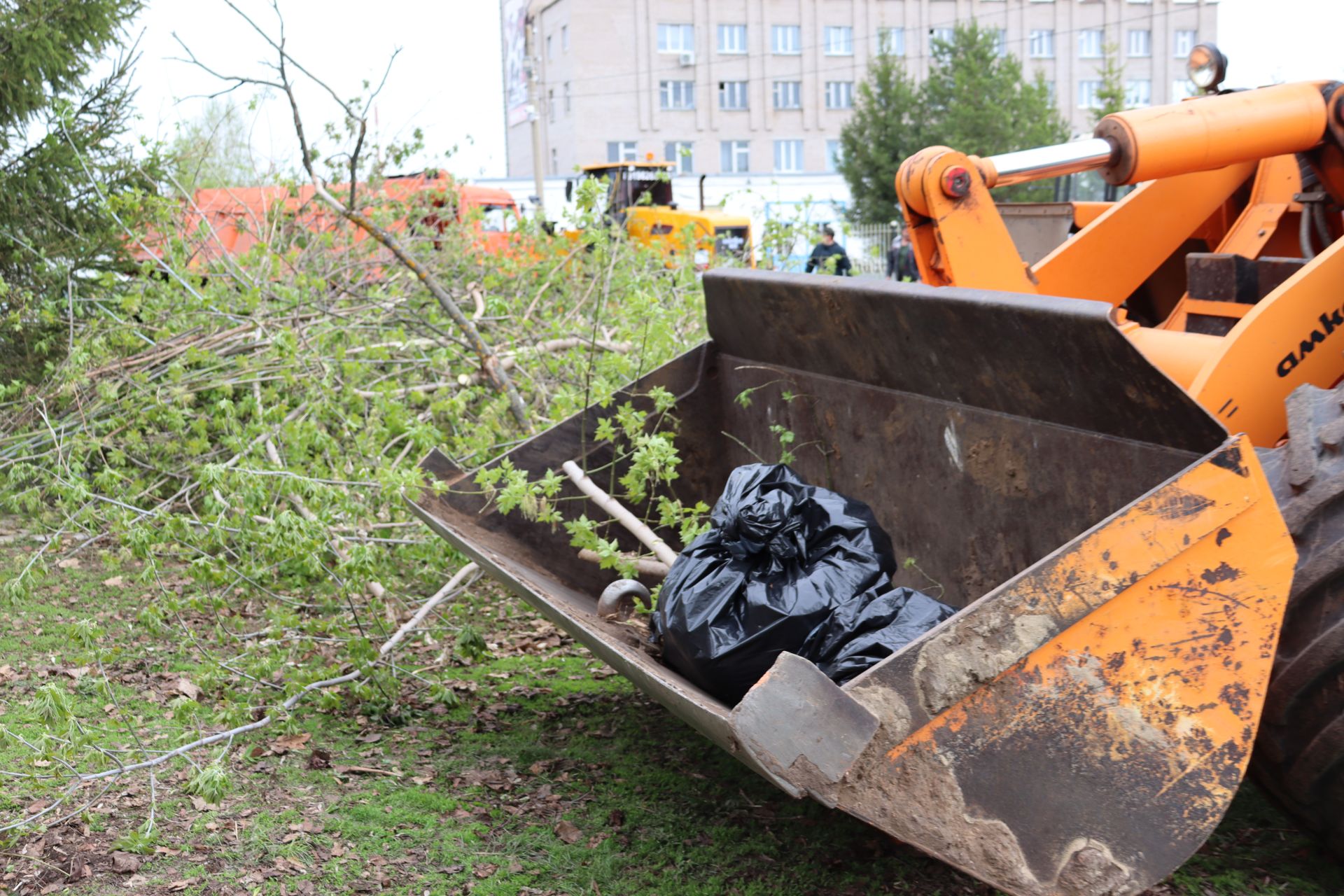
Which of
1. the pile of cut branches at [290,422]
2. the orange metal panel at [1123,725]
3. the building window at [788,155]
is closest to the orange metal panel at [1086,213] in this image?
the pile of cut branches at [290,422]

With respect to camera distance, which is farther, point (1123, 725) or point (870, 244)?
point (870, 244)

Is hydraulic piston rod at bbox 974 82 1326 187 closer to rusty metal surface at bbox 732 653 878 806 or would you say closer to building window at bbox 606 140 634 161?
rusty metal surface at bbox 732 653 878 806

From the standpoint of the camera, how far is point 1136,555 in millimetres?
2250

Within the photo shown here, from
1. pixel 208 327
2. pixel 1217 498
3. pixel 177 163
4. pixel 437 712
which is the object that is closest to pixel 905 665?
pixel 1217 498

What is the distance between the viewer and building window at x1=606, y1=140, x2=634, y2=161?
172 feet

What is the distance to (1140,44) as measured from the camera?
5978cm

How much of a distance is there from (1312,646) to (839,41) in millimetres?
56401

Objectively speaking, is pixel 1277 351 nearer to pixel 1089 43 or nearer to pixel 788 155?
pixel 788 155

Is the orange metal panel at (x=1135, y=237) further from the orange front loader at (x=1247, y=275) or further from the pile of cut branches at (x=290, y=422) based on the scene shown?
the pile of cut branches at (x=290, y=422)

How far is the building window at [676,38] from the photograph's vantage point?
53.0m

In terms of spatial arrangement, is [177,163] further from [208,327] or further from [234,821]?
[234,821]

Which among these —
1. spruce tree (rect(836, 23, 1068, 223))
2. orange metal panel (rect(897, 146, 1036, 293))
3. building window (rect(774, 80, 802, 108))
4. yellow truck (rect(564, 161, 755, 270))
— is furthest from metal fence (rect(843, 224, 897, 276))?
orange metal panel (rect(897, 146, 1036, 293))

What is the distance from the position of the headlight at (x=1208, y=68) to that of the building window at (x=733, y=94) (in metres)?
51.8

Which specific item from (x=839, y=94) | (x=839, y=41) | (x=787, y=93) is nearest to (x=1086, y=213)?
(x=787, y=93)
